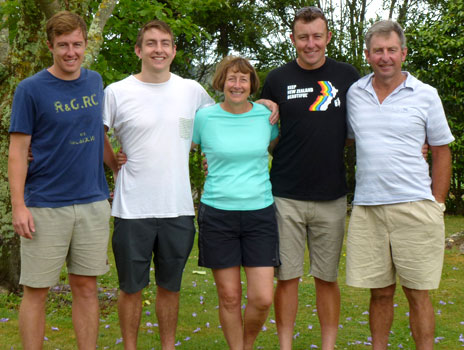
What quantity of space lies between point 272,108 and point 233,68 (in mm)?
386

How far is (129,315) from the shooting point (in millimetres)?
4059

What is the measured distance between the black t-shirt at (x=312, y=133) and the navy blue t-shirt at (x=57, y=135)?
131 cm

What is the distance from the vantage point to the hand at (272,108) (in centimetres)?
405

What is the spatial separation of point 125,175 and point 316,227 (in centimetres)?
140

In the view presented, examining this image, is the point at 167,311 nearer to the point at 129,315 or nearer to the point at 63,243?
the point at 129,315

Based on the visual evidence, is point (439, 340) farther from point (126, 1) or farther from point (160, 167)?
point (126, 1)

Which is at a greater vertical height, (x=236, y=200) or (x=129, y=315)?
(x=236, y=200)

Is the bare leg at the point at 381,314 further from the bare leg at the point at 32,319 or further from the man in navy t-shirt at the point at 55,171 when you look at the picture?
the bare leg at the point at 32,319

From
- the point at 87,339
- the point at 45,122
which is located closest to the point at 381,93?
the point at 45,122

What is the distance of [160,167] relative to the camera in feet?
12.9

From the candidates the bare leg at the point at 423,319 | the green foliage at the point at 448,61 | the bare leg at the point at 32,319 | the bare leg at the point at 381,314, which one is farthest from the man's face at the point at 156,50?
the green foliage at the point at 448,61

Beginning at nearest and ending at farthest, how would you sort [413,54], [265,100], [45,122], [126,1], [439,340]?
[45,122] → [265,100] → [439,340] → [126,1] → [413,54]

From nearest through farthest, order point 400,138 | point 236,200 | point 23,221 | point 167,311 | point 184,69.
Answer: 1. point 23,221
2. point 400,138
3. point 236,200
4. point 167,311
5. point 184,69

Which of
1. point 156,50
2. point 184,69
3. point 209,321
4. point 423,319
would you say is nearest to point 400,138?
point 423,319
